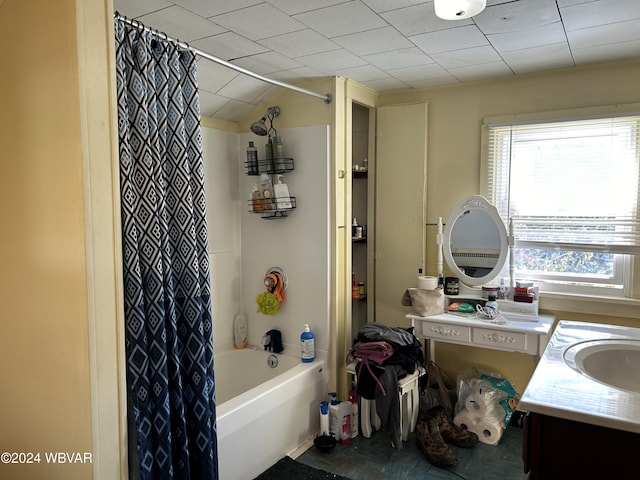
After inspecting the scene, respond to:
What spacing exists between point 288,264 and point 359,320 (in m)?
0.81

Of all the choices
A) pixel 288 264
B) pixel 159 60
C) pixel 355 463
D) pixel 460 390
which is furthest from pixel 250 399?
pixel 159 60

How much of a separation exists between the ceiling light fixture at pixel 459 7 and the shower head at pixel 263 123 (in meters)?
1.42

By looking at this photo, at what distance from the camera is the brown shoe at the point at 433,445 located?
94.4 inches

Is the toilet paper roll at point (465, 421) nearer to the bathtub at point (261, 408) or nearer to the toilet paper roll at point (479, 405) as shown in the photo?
the toilet paper roll at point (479, 405)

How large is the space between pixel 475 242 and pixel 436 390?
37.8 inches

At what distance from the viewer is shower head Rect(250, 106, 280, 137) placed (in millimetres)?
2830

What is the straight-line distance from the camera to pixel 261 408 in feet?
7.58

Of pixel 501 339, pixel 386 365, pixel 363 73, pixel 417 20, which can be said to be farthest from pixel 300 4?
pixel 501 339

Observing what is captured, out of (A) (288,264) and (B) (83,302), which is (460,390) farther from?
(B) (83,302)

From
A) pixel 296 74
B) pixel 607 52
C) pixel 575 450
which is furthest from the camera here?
pixel 296 74

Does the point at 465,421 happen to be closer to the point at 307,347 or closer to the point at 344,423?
the point at 344,423

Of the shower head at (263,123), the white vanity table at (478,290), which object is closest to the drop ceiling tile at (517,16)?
the white vanity table at (478,290)

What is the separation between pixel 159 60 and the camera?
1.61 metres

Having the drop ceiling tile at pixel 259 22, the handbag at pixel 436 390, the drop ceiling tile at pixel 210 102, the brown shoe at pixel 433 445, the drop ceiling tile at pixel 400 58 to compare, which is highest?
the drop ceiling tile at pixel 400 58
